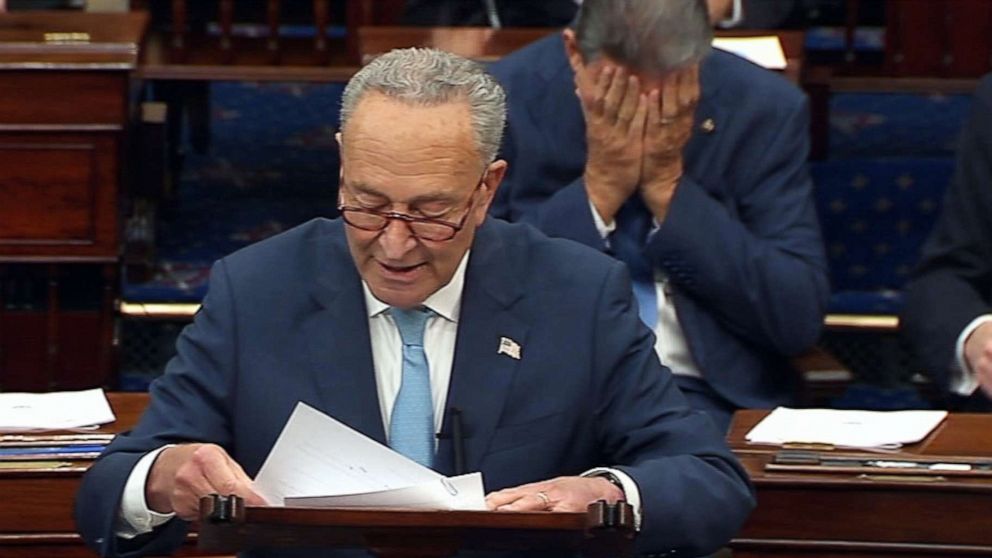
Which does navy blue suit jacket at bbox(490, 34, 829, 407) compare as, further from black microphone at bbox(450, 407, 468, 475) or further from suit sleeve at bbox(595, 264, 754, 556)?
black microphone at bbox(450, 407, 468, 475)

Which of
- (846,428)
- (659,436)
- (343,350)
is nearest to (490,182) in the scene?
(343,350)

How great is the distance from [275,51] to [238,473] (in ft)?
11.1

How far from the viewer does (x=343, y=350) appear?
2.71 metres

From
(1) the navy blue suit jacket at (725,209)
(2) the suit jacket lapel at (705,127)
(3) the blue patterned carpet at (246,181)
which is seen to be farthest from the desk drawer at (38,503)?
(3) the blue patterned carpet at (246,181)

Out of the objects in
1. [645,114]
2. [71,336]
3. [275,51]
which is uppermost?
[645,114]

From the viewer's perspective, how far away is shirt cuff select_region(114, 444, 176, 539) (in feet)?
8.52

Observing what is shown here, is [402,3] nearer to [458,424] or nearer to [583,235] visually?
[583,235]

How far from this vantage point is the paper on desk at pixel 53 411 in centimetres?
322

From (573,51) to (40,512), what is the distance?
55.3 inches

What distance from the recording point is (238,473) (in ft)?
7.93

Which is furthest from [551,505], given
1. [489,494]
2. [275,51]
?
[275,51]

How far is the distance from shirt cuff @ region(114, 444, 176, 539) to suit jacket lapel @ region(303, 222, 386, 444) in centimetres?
22

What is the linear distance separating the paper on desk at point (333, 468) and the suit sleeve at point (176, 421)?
0.31 m

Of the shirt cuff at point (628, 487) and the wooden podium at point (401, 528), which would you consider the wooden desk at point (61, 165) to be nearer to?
the shirt cuff at point (628, 487)
